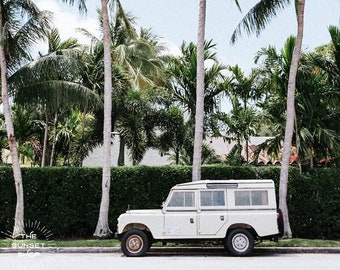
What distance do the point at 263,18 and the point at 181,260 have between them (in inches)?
365

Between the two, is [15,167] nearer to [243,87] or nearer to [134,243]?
[134,243]

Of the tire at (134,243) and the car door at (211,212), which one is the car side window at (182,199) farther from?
the tire at (134,243)

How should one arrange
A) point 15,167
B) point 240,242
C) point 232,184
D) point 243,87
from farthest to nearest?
1. point 243,87
2. point 15,167
3. point 232,184
4. point 240,242

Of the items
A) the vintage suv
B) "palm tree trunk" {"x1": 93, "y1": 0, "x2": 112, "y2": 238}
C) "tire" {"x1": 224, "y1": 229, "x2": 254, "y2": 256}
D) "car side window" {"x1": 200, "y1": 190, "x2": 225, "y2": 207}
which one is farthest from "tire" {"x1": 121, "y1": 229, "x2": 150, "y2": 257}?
"palm tree trunk" {"x1": 93, "y1": 0, "x2": 112, "y2": 238}

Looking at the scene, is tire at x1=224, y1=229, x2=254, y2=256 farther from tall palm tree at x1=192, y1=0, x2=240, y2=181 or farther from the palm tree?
the palm tree

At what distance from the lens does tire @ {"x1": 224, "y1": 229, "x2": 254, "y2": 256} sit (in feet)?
40.7

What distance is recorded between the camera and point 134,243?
1262cm

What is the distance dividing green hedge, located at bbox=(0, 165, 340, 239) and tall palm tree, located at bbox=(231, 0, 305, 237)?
1374 millimetres

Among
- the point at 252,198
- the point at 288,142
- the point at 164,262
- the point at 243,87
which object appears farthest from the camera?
the point at 243,87

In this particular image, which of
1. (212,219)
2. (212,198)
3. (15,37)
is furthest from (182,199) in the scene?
(15,37)

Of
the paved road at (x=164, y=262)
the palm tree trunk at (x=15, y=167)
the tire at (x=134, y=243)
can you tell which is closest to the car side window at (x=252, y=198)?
the paved road at (x=164, y=262)

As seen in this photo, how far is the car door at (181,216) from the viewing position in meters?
12.5

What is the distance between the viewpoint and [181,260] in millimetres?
11914

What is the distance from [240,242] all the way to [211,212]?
3.66 feet
